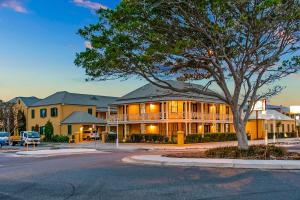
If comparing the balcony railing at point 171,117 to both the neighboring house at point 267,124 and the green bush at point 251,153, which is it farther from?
the green bush at point 251,153

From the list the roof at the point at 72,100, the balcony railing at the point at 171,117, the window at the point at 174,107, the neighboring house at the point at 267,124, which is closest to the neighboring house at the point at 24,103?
the roof at the point at 72,100

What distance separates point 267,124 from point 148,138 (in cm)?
2443

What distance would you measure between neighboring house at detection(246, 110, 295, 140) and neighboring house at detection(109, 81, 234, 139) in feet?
21.3

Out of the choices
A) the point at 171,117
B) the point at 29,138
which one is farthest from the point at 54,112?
the point at 171,117

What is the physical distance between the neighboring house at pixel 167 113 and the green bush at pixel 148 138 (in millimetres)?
2277

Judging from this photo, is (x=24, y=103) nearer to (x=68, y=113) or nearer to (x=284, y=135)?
(x=68, y=113)

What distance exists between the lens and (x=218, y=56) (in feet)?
75.6

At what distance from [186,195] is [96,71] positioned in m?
14.7

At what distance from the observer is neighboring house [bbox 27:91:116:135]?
64375 millimetres

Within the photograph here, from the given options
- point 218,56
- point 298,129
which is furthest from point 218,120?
point 218,56

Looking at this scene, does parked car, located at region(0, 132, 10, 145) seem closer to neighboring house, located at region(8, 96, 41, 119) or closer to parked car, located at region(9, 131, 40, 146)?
parked car, located at region(9, 131, 40, 146)

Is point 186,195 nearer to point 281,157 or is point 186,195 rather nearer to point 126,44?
point 281,157

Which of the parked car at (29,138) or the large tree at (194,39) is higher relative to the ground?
the large tree at (194,39)

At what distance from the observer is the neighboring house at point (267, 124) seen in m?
64.3
